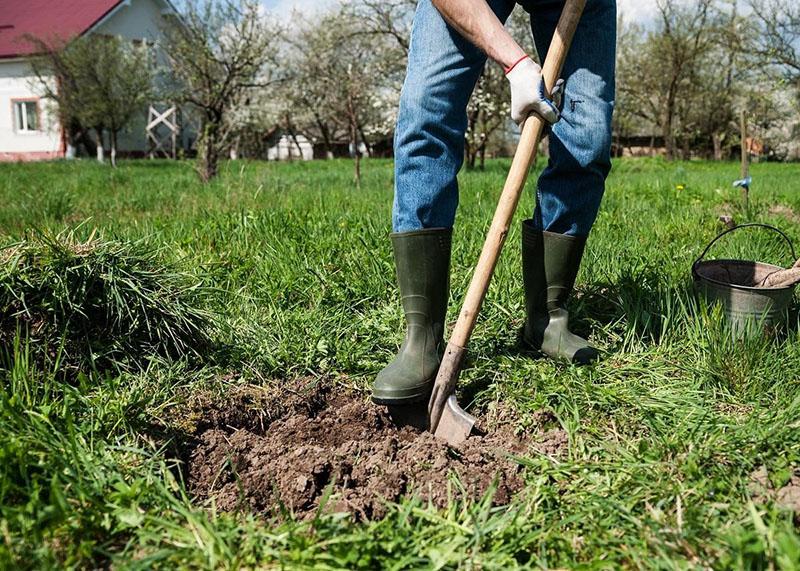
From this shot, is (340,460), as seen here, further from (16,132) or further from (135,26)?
(135,26)

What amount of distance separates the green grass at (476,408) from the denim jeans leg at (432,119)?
0.62 m

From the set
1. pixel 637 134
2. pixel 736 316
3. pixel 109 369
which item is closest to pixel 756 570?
pixel 736 316

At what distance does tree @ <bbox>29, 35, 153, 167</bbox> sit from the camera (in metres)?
18.6

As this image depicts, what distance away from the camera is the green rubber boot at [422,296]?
210 cm

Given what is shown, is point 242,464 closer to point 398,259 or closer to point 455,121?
point 398,259

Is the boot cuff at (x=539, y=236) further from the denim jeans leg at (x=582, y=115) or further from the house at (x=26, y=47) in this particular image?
the house at (x=26, y=47)

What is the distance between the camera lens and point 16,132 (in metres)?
25.6

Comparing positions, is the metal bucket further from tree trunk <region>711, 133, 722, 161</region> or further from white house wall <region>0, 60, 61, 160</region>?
tree trunk <region>711, 133, 722, 161</region>

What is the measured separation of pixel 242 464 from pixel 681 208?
4540 millimetres

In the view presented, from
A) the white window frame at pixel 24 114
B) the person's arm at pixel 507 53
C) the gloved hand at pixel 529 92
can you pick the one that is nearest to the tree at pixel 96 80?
the white window frame at pixel 24 114

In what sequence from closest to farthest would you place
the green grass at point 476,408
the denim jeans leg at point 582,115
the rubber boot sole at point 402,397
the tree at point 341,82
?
the green grass at point 476,408, the rubber boot sole at point 402,397, the denim jeans leg at point 582,115, the tree at point 341,82

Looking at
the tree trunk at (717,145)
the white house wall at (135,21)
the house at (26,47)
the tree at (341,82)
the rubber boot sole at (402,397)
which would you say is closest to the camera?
the rubber boot sole at (402,397)

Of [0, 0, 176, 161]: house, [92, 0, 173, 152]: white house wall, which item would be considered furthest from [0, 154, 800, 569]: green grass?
[92, 0, 173, 152]: white house wall

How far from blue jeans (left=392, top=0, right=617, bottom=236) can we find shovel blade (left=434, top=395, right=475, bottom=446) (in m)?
0.60
